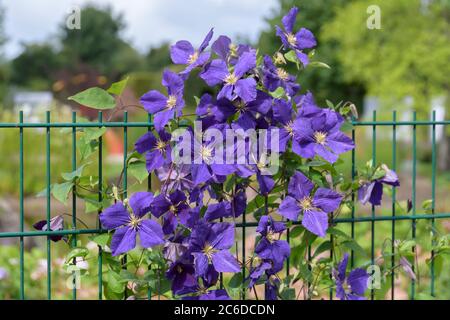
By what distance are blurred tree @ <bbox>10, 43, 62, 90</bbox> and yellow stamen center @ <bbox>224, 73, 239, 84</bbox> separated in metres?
44.9

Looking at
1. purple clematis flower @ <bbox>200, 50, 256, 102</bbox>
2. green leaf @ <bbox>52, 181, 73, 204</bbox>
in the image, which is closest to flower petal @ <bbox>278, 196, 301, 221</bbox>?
purple clematis flower @ <bbox>200, 50, 256, 102</bbox>

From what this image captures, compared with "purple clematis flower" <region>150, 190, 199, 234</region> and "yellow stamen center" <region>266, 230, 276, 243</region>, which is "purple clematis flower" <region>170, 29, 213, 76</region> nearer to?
"purple clematis flower" <region>150, 190, 199, 234</region>

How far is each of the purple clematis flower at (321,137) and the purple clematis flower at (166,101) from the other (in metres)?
0.40

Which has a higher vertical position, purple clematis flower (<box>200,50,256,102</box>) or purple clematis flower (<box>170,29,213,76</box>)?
purple clematis flower (<box>170,29,213,76</box>)

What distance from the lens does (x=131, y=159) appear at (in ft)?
7.89

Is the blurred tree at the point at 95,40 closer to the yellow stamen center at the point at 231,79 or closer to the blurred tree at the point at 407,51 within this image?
the blurred tree at the point at 407,51

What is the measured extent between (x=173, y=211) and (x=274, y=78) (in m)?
0.57

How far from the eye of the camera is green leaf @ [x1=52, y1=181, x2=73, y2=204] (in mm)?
2223

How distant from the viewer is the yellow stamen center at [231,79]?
83.0 inches

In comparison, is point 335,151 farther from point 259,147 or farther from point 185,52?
point 185,52

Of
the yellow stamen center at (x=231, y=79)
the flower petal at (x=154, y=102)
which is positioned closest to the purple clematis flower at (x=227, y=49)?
the yellow stamen center at (x=231, y=79)

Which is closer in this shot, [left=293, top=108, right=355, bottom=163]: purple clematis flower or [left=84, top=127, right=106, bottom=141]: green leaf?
[left=293, top=108, right=355, bottom=163]: purple clematis flower

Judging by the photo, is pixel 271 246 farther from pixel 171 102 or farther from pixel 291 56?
pixel 291 56
